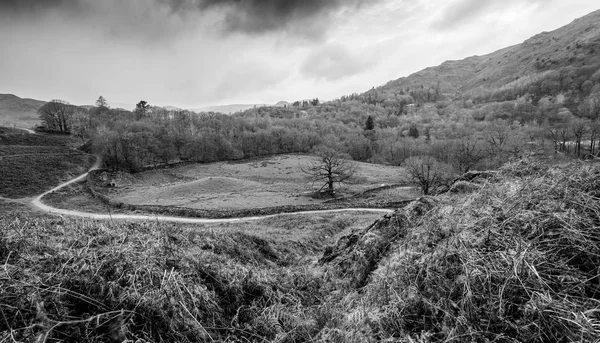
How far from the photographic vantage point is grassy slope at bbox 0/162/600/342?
9.67 feet

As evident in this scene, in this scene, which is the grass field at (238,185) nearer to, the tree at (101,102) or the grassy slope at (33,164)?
the grassy slope at (33,164)

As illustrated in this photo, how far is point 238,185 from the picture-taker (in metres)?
60.0

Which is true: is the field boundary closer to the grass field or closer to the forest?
the grass field

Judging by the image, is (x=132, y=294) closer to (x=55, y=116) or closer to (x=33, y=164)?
(x=33, y=164)

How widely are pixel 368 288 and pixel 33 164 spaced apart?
264 feet

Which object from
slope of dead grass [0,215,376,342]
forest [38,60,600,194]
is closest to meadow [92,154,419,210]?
forest [38,60,600,194]

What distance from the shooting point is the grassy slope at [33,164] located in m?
47.1

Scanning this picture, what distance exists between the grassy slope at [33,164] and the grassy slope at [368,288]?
58.7 meters

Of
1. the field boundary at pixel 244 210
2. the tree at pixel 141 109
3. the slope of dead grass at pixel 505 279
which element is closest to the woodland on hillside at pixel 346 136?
the tree at pixel 141 109

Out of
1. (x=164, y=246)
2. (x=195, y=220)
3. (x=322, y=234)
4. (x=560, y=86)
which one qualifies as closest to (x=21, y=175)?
(x=195, y=220)

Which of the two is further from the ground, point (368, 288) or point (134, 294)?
point (134, 294)

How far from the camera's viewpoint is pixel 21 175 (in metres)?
51.0

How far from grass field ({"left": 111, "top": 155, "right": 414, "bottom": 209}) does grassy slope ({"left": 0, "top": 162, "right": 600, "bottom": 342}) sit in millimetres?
34985

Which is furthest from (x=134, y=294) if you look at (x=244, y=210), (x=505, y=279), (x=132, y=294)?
(x=244, y=210)
